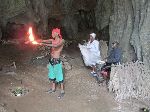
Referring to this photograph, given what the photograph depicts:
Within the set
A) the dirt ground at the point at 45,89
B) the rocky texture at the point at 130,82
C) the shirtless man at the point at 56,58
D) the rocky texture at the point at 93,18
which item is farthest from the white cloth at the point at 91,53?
the shirtless man at the point at 56,58

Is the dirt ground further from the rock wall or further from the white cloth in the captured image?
the rock wall

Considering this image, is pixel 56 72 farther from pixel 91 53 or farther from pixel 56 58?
pixel 91 53

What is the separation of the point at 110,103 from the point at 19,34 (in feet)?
21.5

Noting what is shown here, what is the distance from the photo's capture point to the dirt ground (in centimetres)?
888

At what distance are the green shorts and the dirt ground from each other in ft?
1.36

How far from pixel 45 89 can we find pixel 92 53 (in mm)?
1832

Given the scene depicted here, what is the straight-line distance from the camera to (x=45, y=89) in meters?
9.75

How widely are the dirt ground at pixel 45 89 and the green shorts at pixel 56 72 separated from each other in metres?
0.42

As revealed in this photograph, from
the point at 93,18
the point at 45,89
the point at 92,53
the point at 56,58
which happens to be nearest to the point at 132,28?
the point at 92,53

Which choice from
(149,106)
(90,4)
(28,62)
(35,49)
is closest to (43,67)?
(28,62)

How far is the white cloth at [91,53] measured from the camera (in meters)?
10.5

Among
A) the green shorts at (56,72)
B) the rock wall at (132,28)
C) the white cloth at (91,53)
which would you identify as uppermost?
the rock wall at (132,28)

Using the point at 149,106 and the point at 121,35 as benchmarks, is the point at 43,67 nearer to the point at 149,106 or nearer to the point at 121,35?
the point at 121,35

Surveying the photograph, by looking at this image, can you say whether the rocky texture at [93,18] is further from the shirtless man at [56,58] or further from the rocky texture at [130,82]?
the shirtless man at [56,58]
